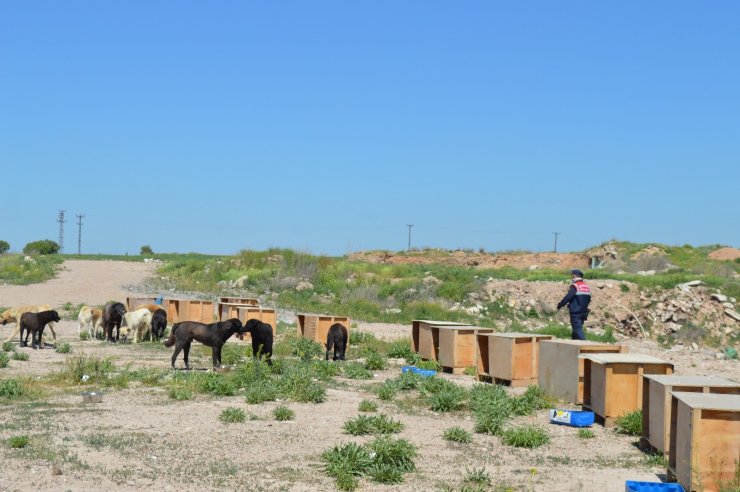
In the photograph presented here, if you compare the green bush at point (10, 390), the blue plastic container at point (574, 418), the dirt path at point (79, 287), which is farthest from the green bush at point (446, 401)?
the dirt path at point (79, 287)

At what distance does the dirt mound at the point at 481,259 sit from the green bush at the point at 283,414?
161 ft

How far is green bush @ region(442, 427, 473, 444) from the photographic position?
36.1 feet

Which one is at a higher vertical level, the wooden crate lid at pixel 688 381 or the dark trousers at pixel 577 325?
the dark trousers at pixel 577 325

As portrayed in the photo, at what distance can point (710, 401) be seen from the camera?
8.60 metres

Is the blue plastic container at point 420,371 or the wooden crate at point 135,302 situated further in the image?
the wooden crate at point 135,302

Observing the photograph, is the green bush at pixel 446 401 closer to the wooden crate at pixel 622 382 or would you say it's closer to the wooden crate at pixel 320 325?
the wooden crate at pixel 622 382

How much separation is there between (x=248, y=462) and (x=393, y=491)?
6.20 ft

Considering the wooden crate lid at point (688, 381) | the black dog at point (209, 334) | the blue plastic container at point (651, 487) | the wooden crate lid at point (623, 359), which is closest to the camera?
the blue plastic container at point (651, 487)

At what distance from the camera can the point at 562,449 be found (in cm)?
1080

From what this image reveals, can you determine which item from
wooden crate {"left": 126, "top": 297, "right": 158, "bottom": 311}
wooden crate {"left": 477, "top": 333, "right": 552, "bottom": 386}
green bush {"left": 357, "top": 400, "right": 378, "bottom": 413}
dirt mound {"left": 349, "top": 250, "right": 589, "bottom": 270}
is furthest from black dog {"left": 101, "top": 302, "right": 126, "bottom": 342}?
dirt mound {"left": 349, "top": 250, "right": 589, "bottom": 270}

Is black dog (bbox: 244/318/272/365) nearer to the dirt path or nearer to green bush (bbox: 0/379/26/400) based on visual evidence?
green bush (bbox: 0/379/26/400)

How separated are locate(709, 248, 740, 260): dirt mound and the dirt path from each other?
34.6 metres

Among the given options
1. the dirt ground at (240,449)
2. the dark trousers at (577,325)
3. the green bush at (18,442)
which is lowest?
the dirt ground at (240,449)

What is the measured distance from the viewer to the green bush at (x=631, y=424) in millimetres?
11703
